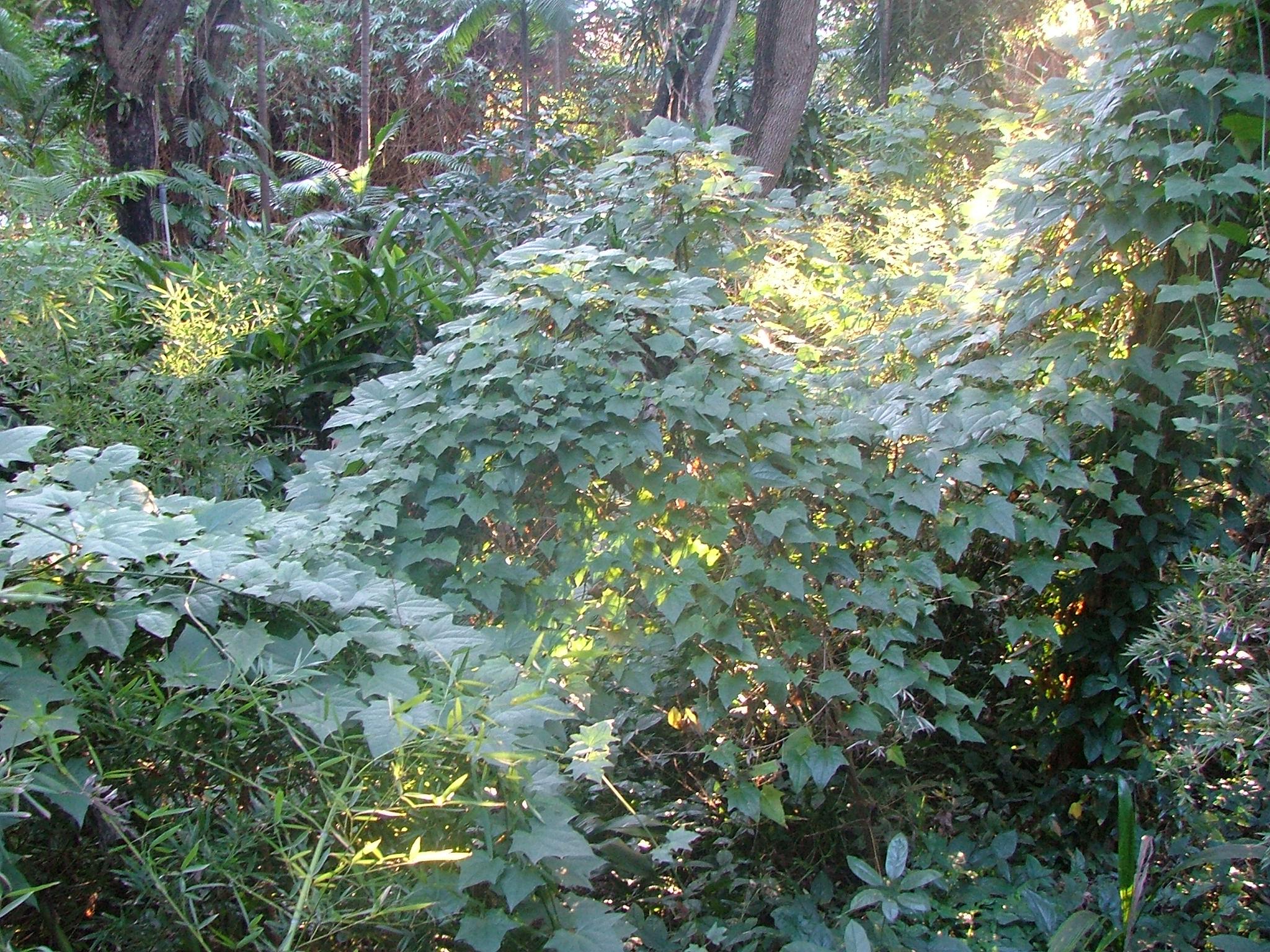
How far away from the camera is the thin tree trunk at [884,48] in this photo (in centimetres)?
732

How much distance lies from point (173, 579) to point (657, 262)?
1.32m

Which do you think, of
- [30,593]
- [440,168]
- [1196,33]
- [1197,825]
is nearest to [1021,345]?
[1196,33]

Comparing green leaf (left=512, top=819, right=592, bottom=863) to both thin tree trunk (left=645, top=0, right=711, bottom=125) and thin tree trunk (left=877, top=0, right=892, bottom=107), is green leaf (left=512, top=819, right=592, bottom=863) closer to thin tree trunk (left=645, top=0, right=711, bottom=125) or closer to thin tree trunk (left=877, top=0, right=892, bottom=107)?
thin tree trunk (left=645, top=0, right=711, bottom=125)

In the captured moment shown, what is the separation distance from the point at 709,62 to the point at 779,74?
1.40ft

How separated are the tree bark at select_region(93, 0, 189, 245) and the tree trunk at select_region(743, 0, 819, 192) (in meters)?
3.40

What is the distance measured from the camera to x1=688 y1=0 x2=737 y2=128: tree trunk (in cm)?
540

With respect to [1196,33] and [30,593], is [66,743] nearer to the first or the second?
[30,593]

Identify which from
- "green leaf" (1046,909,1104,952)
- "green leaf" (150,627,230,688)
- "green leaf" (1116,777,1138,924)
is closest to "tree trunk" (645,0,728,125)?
"green leaf" (1116,777,1138,924)

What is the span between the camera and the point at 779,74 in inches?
209

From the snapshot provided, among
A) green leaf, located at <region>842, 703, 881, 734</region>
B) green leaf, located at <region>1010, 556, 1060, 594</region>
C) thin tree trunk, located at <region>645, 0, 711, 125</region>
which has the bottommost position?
green leaf, located at <region>842, 703, 881, 734</region>

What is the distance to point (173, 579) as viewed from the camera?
1203 millimetres

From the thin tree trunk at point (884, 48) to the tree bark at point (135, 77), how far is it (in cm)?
499

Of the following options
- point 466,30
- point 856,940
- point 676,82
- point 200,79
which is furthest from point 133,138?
point 466,30

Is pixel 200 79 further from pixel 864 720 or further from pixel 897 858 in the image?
pixel 897 858
